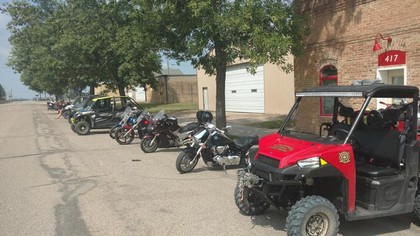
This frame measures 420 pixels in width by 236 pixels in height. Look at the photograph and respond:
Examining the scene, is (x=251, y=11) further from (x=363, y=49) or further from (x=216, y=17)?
(x=363, y=49)

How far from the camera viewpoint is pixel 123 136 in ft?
48.3

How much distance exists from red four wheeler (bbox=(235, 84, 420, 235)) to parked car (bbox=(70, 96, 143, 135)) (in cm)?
1357

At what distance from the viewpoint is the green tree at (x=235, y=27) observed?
11266 millimetres

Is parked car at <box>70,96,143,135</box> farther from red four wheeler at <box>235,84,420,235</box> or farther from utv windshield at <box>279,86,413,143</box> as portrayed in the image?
red four wheeler at <box>235,84,420,235</box>

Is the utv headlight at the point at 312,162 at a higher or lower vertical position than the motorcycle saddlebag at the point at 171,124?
higher

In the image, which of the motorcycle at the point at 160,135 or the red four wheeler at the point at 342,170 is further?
the motorcycle at the point at 160,135

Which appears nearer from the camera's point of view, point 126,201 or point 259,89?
point 126,201

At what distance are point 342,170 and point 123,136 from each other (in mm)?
10913

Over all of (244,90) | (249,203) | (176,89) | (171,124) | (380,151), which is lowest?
(249,203)

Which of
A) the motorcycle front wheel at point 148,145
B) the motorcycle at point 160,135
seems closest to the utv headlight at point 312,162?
the motorcycle at point 160,135

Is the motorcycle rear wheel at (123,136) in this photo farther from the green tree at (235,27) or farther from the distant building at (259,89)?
the distant building at (259,89)

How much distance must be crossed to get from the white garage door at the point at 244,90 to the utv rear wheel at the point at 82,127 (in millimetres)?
12577

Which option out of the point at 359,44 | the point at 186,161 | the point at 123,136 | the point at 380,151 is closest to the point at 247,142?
the point at 186,161

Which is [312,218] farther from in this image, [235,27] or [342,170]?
[235,27]
